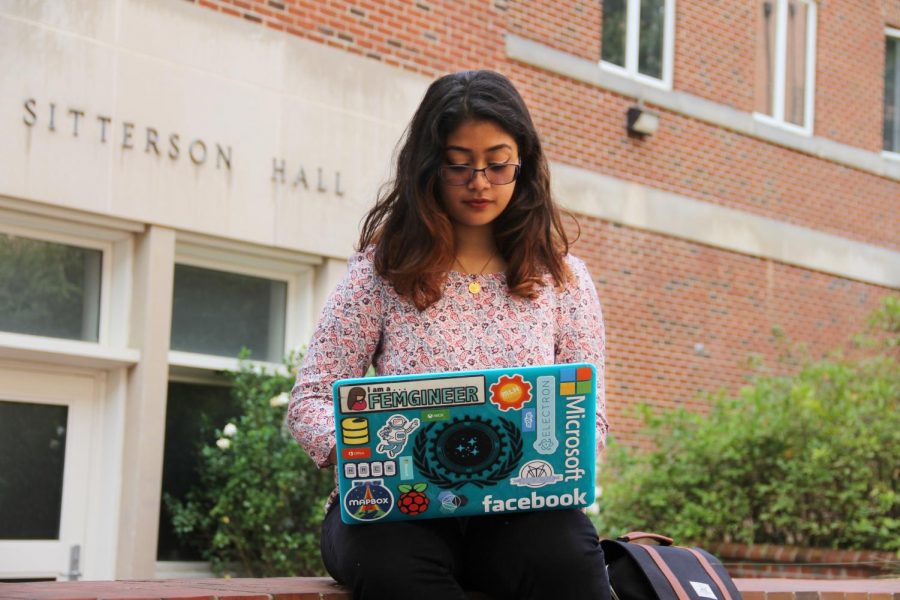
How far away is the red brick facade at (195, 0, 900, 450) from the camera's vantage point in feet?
32.7

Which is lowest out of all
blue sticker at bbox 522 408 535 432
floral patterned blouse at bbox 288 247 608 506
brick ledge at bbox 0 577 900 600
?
brick ledge at bbox 0 577 900 600

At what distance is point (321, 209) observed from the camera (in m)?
8.91

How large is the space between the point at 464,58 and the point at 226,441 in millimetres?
3636

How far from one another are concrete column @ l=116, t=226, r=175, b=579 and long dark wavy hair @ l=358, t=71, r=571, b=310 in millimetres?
4598

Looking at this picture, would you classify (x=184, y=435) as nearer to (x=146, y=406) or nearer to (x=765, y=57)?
(x=146, y=406)

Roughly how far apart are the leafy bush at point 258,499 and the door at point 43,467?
0.61m

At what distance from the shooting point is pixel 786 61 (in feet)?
42.6

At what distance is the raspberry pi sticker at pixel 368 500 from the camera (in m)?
3.00

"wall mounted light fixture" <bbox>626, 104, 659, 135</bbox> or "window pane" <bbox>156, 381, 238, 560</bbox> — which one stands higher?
"wall mounted light fixture" <bbox>626, 104, 659, 135</bbox>

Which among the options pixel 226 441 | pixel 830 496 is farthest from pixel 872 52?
pixel 226 441

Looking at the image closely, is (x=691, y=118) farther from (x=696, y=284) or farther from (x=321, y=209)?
(x=321, y=209)

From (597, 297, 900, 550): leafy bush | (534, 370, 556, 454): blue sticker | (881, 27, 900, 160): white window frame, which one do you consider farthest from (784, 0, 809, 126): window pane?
(534, 370, 556, 454): blue sticker

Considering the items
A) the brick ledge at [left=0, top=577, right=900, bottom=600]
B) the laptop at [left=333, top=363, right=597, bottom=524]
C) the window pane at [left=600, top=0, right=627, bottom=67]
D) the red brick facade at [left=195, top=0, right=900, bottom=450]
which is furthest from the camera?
the window pane at [left=600, top=0, right=627, bottom=67]

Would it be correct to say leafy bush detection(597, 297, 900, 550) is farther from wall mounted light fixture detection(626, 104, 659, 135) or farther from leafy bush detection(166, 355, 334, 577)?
wall mounted light fixture detection(626, 104, 659, 135)
